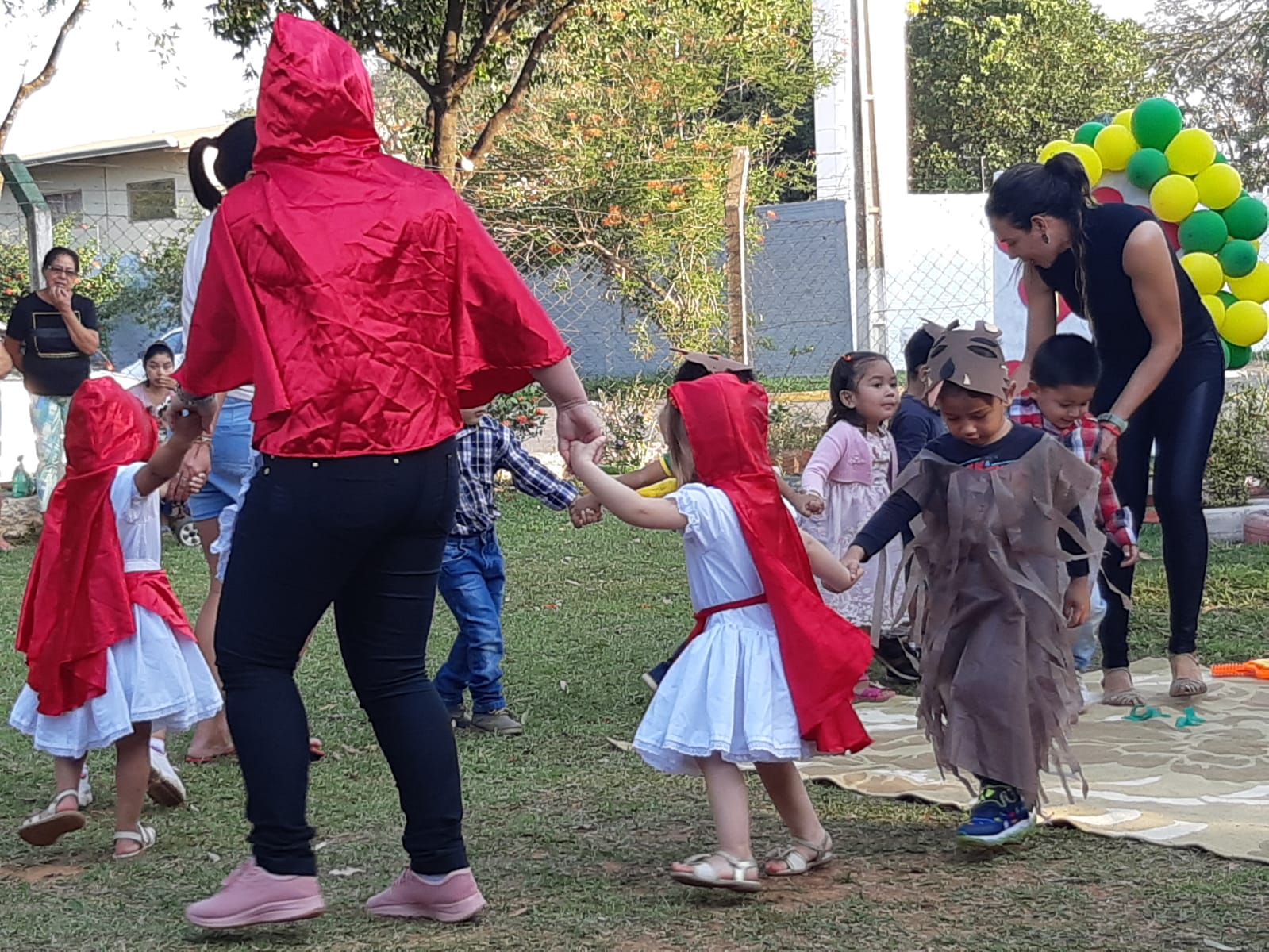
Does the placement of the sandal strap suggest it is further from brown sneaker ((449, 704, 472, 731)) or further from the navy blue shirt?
the navy blue shirt

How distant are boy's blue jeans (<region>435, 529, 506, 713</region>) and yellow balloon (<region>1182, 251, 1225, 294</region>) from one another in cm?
462

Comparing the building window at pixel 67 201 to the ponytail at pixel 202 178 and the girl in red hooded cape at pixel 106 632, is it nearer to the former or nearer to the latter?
the ponytail at pixel 202 178

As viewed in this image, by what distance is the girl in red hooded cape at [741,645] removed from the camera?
3.31m

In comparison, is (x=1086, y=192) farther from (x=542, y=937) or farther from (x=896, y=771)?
(x=542, y=937)

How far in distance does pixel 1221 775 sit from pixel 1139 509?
1326 millimetres

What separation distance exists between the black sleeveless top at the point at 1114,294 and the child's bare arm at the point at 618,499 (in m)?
2.15

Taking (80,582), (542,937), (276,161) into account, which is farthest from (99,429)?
(542,937)

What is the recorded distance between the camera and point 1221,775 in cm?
425

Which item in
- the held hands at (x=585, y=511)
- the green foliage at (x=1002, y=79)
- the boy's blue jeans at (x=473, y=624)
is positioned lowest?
the boy's blue jeans at (x=473, y=624)

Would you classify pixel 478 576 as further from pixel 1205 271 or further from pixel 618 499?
pixel 1205 271

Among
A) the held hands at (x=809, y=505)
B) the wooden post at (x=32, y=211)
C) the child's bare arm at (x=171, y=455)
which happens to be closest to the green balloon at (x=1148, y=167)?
the held hands at (x=809, y=505)

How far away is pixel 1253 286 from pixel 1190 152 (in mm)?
851

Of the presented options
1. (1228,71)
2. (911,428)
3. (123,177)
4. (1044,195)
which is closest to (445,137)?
(911,428)

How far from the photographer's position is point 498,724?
5.08 meters
